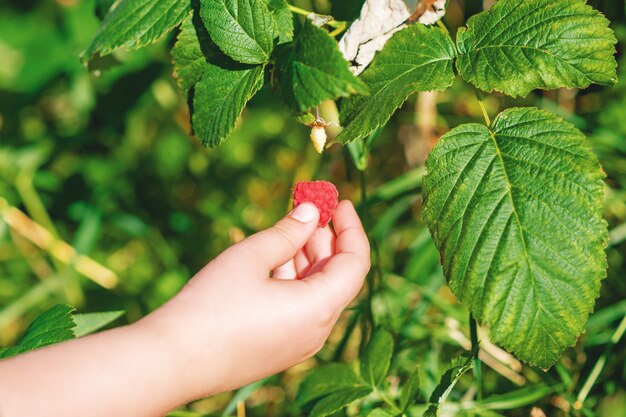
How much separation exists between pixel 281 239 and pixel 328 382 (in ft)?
1.37

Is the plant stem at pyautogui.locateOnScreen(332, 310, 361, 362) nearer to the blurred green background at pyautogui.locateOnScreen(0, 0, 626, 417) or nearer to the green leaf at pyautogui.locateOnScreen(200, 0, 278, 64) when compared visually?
the blurred green background at pyautogui.locateOnScreen(0, 0, 626, 417)

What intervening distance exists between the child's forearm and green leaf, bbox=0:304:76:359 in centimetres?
16

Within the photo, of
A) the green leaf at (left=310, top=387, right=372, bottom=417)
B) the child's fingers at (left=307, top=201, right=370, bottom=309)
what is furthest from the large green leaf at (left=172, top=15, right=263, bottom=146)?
the green leaf at (left=310, top=387, right=372, bottom=417)

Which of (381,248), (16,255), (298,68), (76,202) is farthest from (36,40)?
(298,68)

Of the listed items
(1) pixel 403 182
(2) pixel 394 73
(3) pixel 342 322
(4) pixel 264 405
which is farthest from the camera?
(3) pixel 342 322

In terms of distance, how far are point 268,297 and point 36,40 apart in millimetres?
1893

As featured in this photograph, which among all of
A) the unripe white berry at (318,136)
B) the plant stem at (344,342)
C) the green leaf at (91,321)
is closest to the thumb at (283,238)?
the unripe white berry at (318,136)

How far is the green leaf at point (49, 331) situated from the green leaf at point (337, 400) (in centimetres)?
47

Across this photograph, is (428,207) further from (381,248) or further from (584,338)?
(381,248)

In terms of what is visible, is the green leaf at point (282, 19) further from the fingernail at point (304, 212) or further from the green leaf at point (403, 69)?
the fingernail at point (304, 212)

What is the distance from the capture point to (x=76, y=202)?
2.39 meters

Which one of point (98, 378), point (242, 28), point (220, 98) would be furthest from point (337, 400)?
point (242, 28)

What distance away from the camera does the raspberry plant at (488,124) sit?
0.97m

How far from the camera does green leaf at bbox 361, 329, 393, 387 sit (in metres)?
1.29
